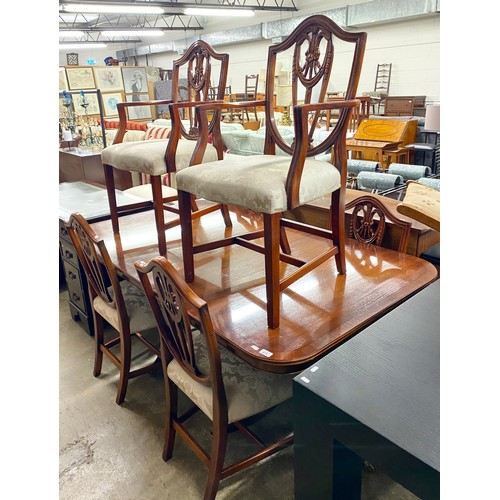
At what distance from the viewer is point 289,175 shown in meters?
1.34

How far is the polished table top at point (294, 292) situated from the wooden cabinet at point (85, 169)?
5.81ft

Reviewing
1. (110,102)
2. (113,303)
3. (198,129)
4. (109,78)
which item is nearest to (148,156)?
(198,129)

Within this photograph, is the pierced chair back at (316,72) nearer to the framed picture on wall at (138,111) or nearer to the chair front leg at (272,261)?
the chair front leg at (272,261)

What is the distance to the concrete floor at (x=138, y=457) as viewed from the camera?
1.55 metres

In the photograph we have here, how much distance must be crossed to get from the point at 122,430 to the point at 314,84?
5.45 feet

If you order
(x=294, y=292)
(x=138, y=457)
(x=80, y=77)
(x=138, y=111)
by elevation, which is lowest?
(x=138, y=457)

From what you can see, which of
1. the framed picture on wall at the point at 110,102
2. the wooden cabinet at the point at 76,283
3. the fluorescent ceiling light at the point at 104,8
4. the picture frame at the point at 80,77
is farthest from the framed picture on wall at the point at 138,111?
the wooden cabinet at the point at 76,283

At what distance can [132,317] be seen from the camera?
194 centimetres

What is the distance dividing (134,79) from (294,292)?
11.4 metres

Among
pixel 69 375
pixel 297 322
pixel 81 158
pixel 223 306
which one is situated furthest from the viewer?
pixel 81 158

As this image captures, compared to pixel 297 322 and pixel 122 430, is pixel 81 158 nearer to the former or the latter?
pixel 122 430

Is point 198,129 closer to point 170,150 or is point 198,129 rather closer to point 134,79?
point 170,150

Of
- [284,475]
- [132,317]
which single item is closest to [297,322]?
[284,475]
